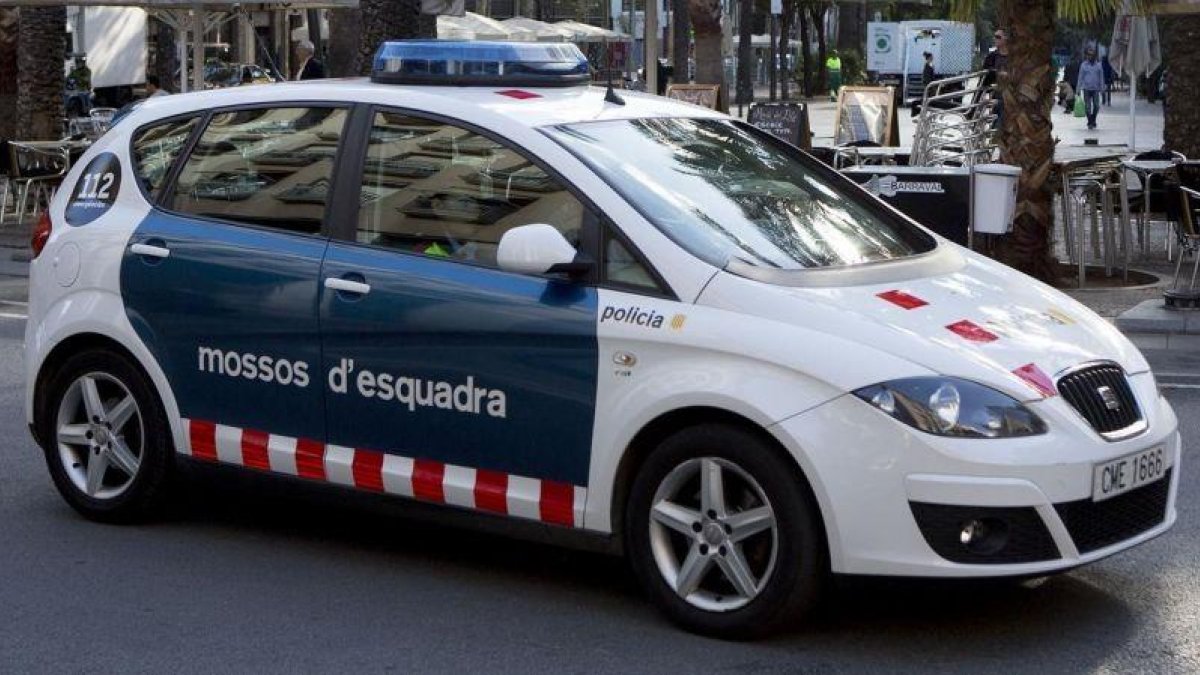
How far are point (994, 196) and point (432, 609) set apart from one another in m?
8.56

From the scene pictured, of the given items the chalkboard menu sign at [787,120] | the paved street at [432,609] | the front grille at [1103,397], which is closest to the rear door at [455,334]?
the paved street at [432,609]

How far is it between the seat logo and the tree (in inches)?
978

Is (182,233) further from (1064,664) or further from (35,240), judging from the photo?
(1064,664)

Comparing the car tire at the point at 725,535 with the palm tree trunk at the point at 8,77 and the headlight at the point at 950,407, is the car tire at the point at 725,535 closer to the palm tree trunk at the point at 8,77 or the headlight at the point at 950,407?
the headlight at the point at 950,407

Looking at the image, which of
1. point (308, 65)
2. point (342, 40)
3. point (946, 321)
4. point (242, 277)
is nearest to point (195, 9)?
point (308, 65)

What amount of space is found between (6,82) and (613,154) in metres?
18.5

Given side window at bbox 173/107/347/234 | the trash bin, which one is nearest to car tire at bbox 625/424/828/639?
side window at bbox 173/107/347/234

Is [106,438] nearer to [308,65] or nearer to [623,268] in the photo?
[623,268]

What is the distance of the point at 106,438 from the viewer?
23.4 ft

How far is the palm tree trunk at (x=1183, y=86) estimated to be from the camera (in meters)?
18.5

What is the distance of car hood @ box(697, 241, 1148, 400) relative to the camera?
18.0 feet

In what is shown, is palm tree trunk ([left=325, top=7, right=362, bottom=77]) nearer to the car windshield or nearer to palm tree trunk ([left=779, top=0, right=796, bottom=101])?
the car windshield

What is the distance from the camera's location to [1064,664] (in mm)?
5555

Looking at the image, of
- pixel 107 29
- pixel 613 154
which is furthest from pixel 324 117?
pixel 107 29
